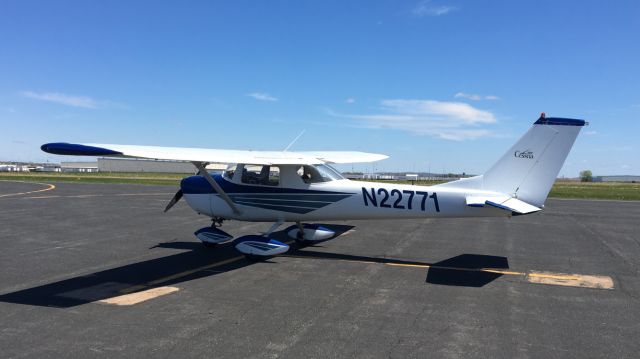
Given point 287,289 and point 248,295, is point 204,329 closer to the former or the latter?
point 248,295

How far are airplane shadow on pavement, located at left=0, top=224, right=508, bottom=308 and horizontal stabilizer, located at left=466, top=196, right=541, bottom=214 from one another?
4.18 ft

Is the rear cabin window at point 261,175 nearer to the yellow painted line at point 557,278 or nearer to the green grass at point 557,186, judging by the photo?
the yellow painted line at point 557,278

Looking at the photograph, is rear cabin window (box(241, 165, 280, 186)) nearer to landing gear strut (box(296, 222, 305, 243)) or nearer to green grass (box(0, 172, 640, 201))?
landing gear strut (box(296, 222, 305, 243))

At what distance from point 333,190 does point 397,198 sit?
1.41m

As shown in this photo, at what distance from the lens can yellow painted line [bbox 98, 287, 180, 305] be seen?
6137 mm

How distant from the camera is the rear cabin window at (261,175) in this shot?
9758mm

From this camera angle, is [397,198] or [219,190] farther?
[219,190]

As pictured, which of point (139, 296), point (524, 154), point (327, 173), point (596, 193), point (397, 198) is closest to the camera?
point (139, 296)

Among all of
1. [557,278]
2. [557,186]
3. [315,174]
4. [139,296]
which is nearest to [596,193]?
[557,186]

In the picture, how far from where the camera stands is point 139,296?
6430 mm

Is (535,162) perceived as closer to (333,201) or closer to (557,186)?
(333,201)

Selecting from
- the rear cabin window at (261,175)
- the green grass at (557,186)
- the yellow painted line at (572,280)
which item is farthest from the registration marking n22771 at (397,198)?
the green grass at (557,186)

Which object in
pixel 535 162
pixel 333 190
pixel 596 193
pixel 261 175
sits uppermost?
pixel 535 162

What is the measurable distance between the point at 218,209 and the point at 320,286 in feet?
13.0
